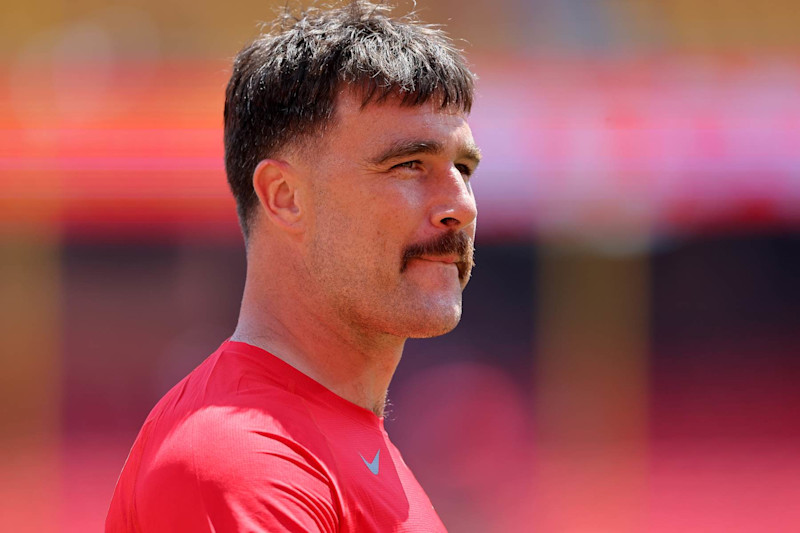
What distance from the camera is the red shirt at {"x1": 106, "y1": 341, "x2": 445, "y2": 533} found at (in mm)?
1011

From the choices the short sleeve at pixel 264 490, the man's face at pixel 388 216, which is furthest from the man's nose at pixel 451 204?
the short sleeve at pixel 264 490

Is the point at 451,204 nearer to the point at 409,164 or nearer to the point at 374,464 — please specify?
the point at 409,164

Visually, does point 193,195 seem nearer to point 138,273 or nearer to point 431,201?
point 138,273

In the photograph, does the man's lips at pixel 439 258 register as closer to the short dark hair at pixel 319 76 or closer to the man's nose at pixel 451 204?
the man's nose at pixel 451 204

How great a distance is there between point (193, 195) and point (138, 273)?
669 mm

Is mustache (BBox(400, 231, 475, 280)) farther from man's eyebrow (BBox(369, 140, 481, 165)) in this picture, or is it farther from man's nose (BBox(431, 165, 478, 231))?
man's eyebrow (BBox(369, 140, 481, 165))

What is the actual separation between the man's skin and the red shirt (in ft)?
0.28

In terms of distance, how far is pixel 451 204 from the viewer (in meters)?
1.36

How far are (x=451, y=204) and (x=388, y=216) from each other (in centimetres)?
11

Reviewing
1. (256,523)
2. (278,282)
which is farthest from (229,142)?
(256,523)

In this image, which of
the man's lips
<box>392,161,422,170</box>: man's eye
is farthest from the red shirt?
<box>392,161,422,170</box>: man's eye

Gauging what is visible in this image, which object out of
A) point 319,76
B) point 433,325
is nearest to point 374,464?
point 433,325

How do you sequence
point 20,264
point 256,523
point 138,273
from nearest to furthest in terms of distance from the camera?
point 256,523 → point 20,264 → point 138,273

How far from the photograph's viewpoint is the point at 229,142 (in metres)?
1.53
